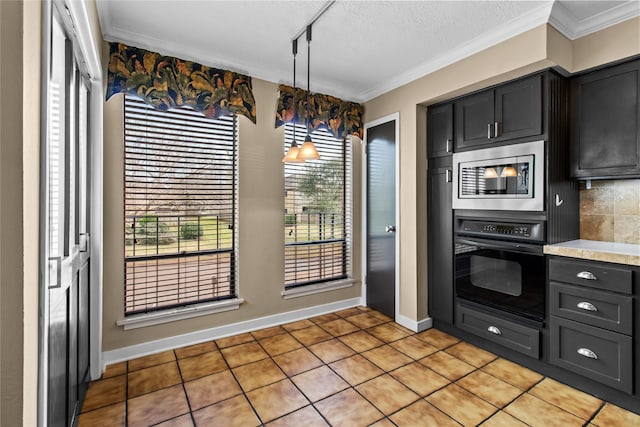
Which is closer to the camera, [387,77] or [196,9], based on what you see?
[196,9]

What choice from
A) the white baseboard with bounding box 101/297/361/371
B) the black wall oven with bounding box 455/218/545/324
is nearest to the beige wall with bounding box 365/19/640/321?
the black wall oven with bounding box 455/218/545/324

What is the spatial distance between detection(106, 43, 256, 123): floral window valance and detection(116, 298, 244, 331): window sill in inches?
68.0

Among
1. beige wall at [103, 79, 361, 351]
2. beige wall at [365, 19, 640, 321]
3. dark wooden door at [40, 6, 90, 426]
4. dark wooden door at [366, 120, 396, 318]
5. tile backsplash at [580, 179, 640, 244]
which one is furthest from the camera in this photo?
dark wooden door at [366, 120, 396, 318]

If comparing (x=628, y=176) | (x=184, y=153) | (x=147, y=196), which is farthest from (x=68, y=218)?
(x=628, y=176)

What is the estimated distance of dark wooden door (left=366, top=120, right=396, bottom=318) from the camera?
3520 millimetres

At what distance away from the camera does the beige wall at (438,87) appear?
2.25 m

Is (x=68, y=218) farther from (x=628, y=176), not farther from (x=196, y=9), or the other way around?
(x=628, y=176)

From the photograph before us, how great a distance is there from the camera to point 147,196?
2.66 metres

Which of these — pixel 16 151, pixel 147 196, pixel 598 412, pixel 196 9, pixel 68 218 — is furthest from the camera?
pixel 147 196

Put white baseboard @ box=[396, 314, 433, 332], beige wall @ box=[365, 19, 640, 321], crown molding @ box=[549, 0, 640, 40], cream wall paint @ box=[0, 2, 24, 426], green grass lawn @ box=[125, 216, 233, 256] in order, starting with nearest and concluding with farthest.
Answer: cream wall paint @ box=[0, 2, 24, 426], crown molding @ box=[549, 0, 640, 40], beige wall @ box=[365, 19, 640, 321], green grass lawn @ box=[125, 216, 233, 256], white baseboard @ box=[396, 314, 433, 332]

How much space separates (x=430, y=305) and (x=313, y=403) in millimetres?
1738

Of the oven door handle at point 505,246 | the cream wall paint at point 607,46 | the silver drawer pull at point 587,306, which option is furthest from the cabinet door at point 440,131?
the silver drawer pull at point 587,306

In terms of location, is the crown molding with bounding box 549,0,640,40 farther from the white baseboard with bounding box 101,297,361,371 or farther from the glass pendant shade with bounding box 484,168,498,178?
the white baseboard with bounding box 101,297,361,371

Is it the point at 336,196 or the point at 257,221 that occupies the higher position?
the point at 336,196
